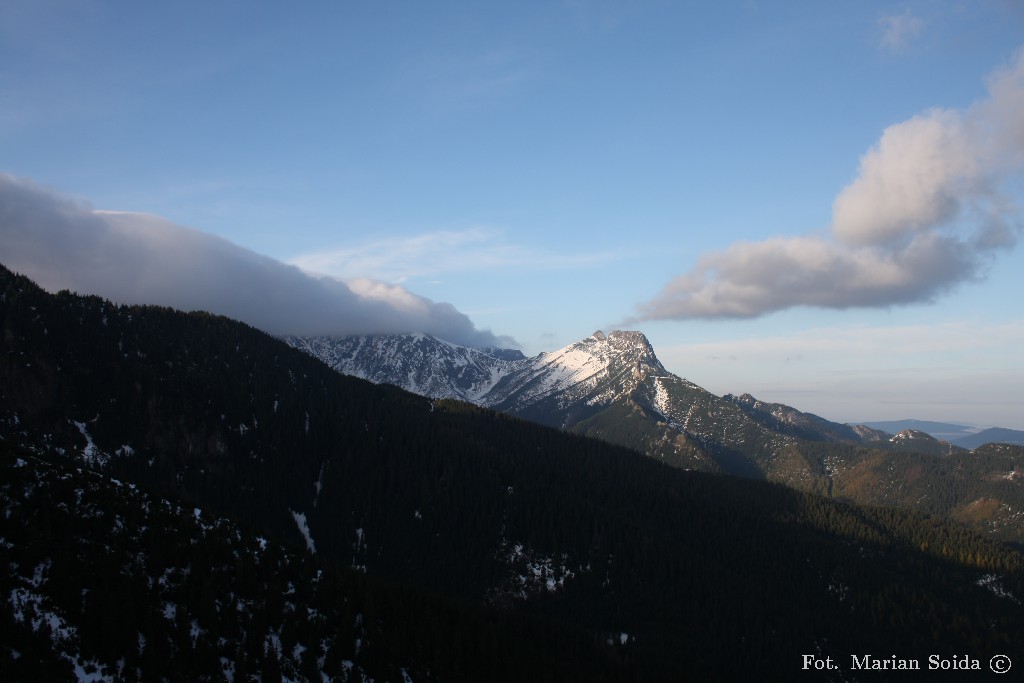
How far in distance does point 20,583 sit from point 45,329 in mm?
170449

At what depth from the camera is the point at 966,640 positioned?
187125 mm

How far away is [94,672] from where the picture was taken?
203 ft

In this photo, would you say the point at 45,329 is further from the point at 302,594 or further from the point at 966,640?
the point at 966,640

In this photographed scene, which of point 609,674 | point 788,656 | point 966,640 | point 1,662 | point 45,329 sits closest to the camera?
point 1,662

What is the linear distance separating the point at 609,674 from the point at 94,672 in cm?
10965

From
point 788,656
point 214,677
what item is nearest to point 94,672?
point 214,677

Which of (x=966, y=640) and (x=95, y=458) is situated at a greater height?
(x=95, y=458)

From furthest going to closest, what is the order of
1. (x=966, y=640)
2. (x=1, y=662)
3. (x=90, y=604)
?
(x=966, y=640)
(x=90, y=604)
(x=1, y=662)

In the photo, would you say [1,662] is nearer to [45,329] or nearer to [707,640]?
[707,640]

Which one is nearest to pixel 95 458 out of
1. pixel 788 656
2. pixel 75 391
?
pixel 75 391

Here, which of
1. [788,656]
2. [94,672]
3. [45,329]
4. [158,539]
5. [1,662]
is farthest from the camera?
[45,329]

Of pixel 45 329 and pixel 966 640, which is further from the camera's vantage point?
pixel 45 329

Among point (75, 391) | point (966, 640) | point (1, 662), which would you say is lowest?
point (966, 640)

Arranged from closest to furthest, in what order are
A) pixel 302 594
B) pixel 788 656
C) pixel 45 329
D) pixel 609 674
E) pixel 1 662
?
1. pixel 1 662
2. pixel 302 594
3. pixel 609 674
4. pixel 788 656
5. pixel 45 329
